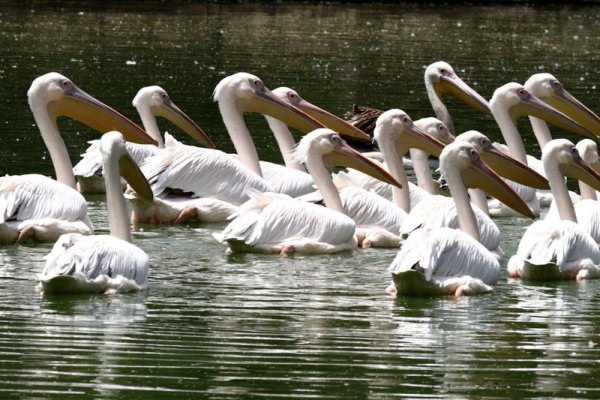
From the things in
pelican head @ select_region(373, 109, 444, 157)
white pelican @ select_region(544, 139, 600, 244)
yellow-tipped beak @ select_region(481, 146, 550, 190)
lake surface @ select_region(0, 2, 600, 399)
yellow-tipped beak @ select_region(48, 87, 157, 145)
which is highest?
yellow-tipped beak @ select_region(48, 87, 157, 145)

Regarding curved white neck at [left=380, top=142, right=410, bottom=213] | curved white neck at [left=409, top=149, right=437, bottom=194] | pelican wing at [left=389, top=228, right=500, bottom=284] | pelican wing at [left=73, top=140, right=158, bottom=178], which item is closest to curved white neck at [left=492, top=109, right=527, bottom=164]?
curved white neck at [left=409, top=149, right=437, bottom=194]

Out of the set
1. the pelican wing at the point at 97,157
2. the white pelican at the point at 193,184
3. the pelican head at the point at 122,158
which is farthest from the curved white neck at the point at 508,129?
the pelican head at the point at 122,158

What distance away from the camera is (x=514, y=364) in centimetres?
645

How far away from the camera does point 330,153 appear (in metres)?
9.71

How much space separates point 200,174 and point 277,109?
4.01 ft

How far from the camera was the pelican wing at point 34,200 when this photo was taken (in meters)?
8.85

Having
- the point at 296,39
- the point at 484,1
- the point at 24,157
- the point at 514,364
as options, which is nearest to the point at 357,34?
the point at 296,39

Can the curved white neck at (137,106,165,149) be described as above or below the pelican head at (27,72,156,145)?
below

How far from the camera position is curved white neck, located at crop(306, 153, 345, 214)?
955cm

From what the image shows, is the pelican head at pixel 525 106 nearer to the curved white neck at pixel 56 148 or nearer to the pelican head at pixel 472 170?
the pelican head at pixel 472 170

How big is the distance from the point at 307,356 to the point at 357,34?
1964cm

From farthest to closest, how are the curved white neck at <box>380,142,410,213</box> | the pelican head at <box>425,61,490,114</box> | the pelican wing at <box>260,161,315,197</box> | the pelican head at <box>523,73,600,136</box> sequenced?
the pelican head at <box>425,61,490,114</box> < the pelican head at <box>523,73,600,136</box> < the pelican wing at <box>260,161,315,197</box> < the curved white neck at <box>380,142,410,213</box>

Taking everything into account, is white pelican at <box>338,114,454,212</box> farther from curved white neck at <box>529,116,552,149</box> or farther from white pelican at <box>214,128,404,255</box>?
white pelican at <box>214,128,404,255</box>

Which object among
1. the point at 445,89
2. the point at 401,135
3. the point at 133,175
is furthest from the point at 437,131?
the point at 133,175
